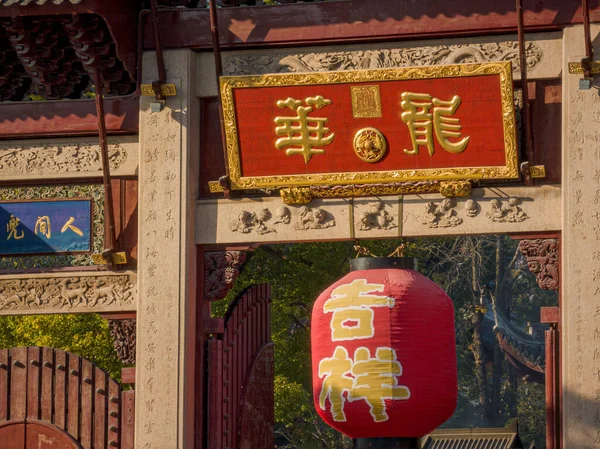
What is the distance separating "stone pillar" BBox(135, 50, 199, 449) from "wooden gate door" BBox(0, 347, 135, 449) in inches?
14.5

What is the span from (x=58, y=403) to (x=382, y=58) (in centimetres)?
401

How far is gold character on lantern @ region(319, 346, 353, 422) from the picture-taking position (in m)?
9.27

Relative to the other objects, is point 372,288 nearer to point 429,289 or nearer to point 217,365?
point 429,289

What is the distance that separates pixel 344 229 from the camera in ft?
36.3

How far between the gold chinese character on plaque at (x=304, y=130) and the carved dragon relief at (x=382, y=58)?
32cm

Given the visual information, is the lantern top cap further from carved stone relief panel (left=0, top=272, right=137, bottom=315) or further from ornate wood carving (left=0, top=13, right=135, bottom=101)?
ornate wood carving (left=0, top=13, right=135, bottom=101)

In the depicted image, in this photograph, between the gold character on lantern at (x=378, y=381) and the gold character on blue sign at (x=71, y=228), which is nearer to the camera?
the gold character on lantern at (x=378, y=381)

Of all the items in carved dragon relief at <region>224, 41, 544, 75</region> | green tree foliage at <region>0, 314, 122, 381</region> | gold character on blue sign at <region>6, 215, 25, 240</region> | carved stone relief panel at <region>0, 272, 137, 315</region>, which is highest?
carved dragon relief at <region>224, 41, 544, 75</region>

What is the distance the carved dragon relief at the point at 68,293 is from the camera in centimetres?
1145

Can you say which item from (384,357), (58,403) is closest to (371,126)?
(384,357)

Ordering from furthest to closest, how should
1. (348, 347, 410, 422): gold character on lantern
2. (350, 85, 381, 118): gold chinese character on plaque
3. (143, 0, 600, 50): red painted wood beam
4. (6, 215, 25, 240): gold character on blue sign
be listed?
(6, 215, 25, 240): gold character on blue sign → (350, 85, 381, 118): gold chinese character on plaque → (143, 0, 600, 50): red painted wood beam → (348, 347, 410, 422): gold character on lantern

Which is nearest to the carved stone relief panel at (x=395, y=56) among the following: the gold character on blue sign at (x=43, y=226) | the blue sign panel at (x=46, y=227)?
the blue sign panel at (x=46, y=227)

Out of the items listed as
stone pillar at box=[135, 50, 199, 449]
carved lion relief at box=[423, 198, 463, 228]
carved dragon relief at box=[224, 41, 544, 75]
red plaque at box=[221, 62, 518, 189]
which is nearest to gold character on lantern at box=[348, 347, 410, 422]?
carved lion relief at box=[423, 198, 463, 228]

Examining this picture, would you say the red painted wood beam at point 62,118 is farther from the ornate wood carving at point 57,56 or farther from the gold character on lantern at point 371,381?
the gold character on lantern at point 371,381
